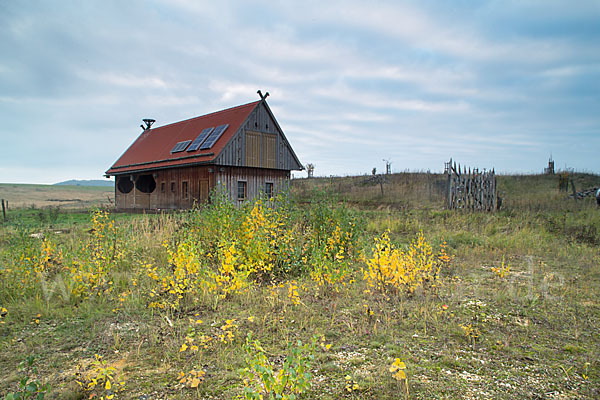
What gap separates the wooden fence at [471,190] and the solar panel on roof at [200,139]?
1154 centimetres

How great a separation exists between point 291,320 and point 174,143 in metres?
18.4

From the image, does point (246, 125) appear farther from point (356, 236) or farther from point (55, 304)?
point (55, 304)

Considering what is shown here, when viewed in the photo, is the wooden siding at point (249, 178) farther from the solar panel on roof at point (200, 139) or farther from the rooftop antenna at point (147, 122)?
the rooftop antenna at point (147, 122)

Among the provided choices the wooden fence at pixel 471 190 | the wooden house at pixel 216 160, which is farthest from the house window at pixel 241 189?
the wooden fence at pixel 471 190

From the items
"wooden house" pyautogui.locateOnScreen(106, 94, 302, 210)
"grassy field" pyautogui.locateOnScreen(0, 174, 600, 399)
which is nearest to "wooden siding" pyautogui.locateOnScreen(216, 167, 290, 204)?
"wooden house" pyautogui.locateOnScreen(106, 94, 302, 210)

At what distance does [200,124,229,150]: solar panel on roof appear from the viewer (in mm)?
17703

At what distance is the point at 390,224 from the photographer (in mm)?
11781

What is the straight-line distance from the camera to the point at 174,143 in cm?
2072

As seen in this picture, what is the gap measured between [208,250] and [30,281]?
2.63 metres

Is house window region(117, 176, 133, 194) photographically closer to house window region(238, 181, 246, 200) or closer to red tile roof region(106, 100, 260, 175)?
red tile roof region(106, 100, 260, 175)

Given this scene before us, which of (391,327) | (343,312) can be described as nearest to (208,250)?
(343,312)

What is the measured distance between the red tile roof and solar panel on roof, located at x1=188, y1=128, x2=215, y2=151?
30 cm

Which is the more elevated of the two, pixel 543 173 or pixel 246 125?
pixel 246 125

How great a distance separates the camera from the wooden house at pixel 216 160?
1741 cm
